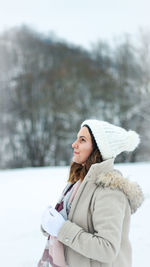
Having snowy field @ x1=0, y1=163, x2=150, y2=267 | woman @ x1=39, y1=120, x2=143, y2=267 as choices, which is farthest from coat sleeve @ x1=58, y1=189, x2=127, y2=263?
snowy field @ x1=0, y1=163, x2=150, y2=267

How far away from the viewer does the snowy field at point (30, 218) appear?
9.69 ft

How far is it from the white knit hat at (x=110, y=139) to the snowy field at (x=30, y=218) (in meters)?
0.34

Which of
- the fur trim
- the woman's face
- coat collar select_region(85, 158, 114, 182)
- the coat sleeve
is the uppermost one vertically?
the woman's face

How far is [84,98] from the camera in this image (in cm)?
1374

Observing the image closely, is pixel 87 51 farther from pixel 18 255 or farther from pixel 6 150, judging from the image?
pixel 18 255

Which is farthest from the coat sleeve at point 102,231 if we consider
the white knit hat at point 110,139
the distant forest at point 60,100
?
the distant forest at point 60,100

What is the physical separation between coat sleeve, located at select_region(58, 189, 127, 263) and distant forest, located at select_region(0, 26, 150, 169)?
12048 mm

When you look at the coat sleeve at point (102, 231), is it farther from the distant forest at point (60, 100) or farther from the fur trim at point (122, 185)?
the distant forest at point (60, 100)

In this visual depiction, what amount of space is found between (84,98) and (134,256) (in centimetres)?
1129

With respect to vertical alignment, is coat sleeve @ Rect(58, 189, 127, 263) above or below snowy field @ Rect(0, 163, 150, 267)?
above

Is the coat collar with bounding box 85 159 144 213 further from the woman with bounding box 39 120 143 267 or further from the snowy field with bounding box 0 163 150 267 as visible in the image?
the snowy field with bounding box 0 163 150 267

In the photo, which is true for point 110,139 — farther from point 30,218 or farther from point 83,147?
point 30,218

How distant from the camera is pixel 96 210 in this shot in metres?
1.08

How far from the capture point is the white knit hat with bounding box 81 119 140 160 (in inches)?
47.6
